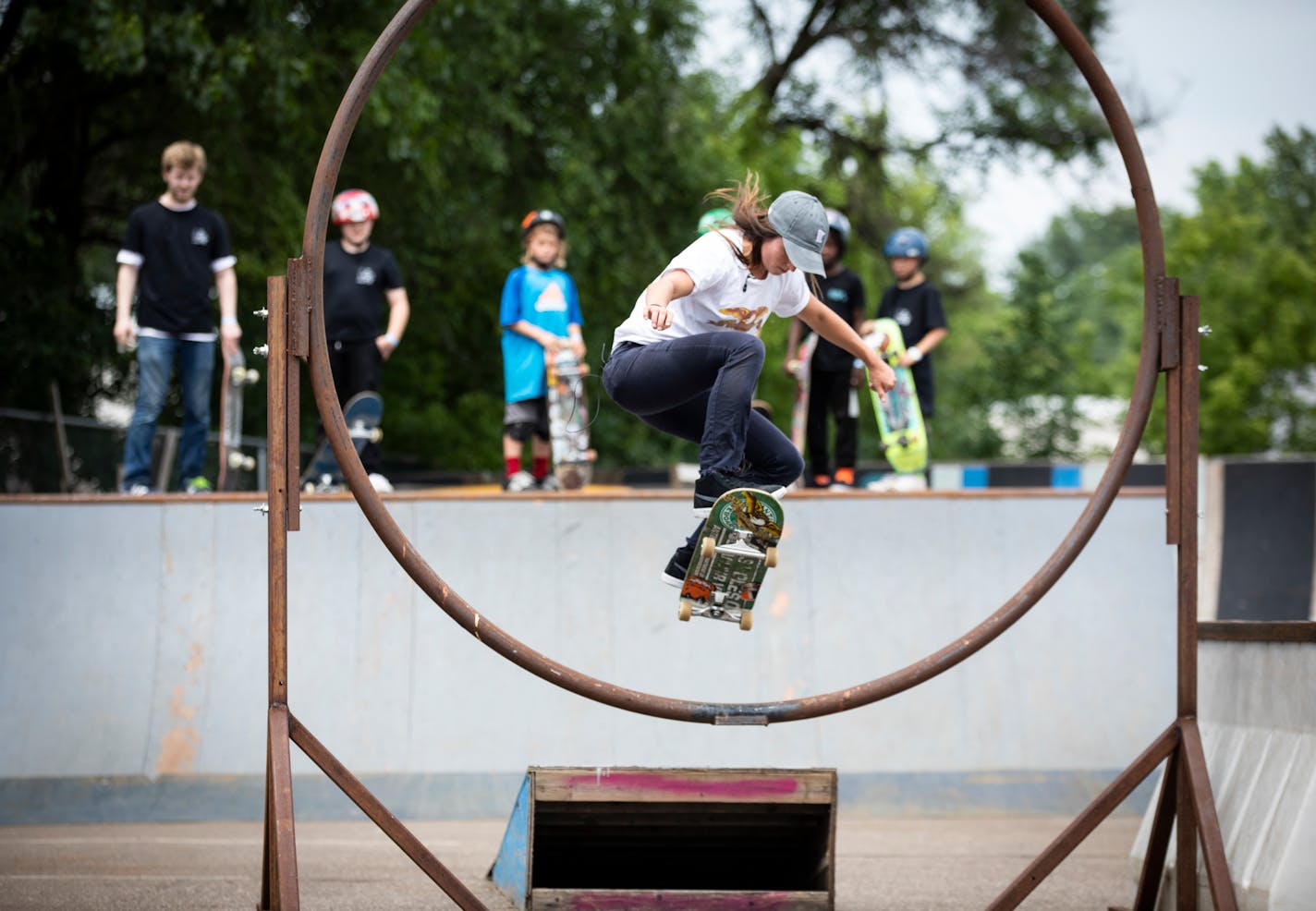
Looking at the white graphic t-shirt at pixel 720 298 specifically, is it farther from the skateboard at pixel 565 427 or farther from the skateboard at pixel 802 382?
the skateboard at pixel 802 382

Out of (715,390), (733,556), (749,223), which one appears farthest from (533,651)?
(749,223)

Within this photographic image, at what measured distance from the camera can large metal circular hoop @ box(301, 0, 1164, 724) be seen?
4.75m

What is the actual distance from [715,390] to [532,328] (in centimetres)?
374

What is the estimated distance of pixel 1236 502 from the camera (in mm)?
12156

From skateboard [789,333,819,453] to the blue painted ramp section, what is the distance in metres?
4.66

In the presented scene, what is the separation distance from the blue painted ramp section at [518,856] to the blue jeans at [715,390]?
4.59ft

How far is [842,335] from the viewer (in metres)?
5.62

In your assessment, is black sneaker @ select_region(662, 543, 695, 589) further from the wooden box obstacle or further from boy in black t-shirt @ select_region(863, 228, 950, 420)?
boy in black t-shirt @ select_region(863, 228, 950, 420)

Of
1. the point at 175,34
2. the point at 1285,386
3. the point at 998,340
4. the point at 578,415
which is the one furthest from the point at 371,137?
the point at 1285,386

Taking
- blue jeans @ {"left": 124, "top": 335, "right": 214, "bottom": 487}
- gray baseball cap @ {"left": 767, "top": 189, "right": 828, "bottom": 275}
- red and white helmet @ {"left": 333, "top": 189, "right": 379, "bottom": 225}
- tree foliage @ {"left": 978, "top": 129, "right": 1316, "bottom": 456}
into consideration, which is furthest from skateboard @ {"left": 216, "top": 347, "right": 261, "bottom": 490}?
tree foliage @ {"left": 978, "top": 129, "right": 1316, "bottom": 456}

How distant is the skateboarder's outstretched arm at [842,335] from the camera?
554cm

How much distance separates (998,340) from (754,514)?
30.3 m

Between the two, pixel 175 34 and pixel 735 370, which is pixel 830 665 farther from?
pixel 175 34

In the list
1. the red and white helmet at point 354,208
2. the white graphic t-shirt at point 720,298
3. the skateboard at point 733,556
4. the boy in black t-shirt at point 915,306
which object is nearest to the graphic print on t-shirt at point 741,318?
the white graphic t-shirt at point 720,298
